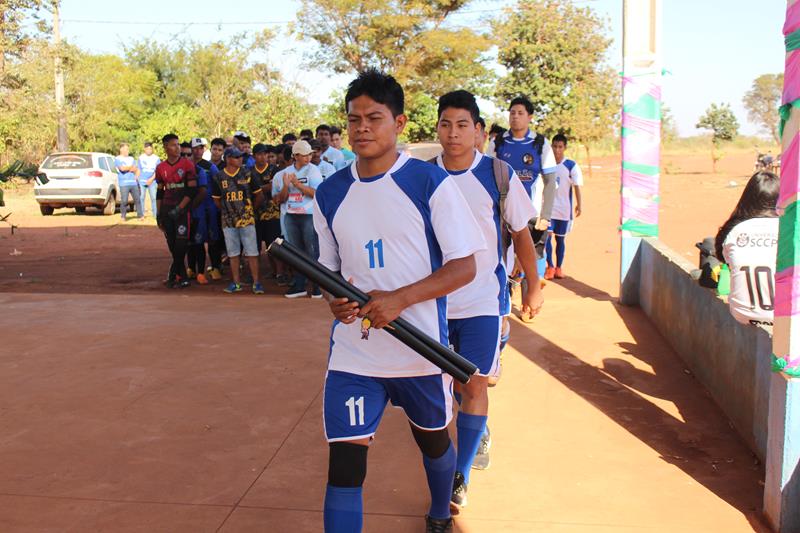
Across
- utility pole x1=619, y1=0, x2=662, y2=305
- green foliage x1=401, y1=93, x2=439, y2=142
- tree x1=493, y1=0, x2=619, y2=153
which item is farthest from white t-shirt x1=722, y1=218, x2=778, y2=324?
tree x1=493, y1=0, x2=619, y2=153

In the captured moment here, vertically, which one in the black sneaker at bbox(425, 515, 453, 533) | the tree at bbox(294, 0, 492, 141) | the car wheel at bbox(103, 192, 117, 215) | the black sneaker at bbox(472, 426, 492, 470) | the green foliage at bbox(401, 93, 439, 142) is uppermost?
the tree at bbox(294, 0, 492, 141)

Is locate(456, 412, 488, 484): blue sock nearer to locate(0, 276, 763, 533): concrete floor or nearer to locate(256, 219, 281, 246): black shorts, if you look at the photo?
locate(0, 276, 763, 533): concrete floor

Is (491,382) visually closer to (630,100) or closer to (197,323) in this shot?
(197,323)

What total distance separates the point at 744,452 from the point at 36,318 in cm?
685

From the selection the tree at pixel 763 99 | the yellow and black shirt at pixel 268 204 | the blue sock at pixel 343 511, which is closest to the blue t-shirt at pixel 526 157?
the yellow and black shirt at pixel 268 204

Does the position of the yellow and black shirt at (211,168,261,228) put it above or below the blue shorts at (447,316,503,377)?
above

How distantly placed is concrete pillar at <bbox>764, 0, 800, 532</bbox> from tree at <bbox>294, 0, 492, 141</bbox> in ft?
105

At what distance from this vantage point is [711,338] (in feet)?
20.3

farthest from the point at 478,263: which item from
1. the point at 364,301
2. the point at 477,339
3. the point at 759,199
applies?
the point at 759,199

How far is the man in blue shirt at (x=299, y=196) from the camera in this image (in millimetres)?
10062

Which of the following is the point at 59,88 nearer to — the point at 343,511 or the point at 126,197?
the point at 126,197

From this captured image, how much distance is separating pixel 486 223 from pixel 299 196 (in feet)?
19.6

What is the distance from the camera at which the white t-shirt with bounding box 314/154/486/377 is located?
10.6ft

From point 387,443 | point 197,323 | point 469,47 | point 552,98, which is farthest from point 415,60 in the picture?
point 387,443
